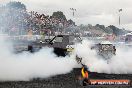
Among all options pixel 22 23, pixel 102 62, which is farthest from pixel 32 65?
pixel 22 23

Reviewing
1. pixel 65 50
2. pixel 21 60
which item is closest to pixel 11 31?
pixel 65 50

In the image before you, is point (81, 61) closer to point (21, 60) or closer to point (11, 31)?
point (21, 60)

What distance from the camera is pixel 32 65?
45.2ft

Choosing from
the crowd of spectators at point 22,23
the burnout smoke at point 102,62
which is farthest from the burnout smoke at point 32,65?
the crowd of spectators at point 22,23

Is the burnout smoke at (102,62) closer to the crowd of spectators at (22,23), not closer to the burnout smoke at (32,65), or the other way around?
the burnout smoke at (32,65)

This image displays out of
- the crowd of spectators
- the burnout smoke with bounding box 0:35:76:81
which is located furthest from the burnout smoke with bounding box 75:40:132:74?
the crowd of spectators

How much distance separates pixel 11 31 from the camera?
38906 millimetres

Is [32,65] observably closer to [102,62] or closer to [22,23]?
[102,62]

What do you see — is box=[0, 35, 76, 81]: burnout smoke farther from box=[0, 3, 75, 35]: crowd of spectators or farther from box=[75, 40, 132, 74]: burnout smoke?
box=[0, 3, 75, 35]: crowd of spectators

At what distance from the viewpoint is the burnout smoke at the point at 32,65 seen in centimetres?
1244

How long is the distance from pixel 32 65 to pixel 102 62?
11.4 feet

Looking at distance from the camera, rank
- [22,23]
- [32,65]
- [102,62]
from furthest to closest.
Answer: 1. [22,23]
2. [102,62]
3. [32,65]

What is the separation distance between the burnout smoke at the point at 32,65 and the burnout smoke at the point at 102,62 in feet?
2.33

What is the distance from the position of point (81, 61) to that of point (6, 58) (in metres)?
3.64
